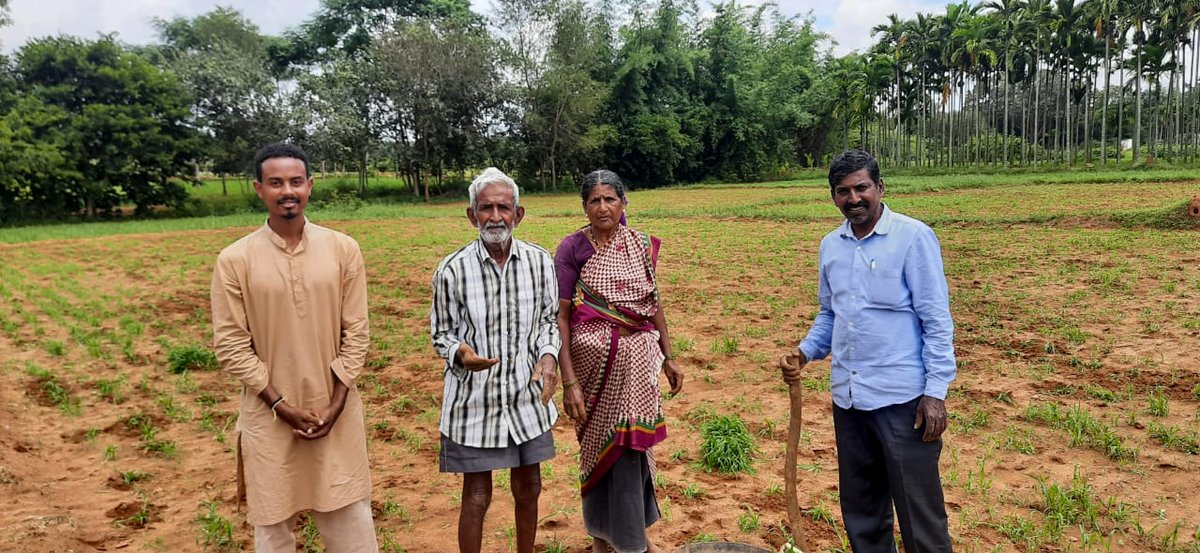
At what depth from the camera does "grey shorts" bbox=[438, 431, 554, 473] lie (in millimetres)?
2465

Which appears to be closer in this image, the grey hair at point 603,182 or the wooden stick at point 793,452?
the wooden stick at point 793,452

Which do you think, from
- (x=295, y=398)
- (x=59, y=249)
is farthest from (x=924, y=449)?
(x=59, y=249)

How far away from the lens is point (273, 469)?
233 cm

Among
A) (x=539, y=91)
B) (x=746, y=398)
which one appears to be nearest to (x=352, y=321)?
(x=746, y=398)

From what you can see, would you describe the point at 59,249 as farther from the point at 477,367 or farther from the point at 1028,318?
the point at 1028,318

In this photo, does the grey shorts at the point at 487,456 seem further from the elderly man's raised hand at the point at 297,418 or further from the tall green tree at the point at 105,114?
the tall green tree at the point at 105,114

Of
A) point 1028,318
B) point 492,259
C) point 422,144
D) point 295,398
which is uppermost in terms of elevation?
point 422,144

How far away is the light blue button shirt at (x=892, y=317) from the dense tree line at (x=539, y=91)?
24.5 metres

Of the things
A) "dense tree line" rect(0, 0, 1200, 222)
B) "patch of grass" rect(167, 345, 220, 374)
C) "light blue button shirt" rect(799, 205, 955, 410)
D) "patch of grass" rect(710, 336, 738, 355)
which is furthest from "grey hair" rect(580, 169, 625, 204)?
"dense tree line" rect(0, 0, 1200, 222)

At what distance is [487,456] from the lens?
2473 mm

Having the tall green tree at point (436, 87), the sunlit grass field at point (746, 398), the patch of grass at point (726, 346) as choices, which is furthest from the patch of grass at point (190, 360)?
the tall green tree at point (436, 87)

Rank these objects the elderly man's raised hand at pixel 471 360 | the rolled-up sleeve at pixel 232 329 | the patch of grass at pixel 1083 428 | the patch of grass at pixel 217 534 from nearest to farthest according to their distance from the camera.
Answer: the rolled-up sleeve at pixel 232 329 → the elderly man's raised hand at pixel 471 360 → the patch of grass at pixel 217 534 → the patch of grass at pixel 1083 428

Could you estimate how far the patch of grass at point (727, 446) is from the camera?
3.90 meters

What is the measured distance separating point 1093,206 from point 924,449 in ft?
50.2
